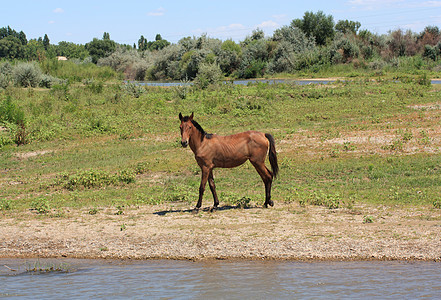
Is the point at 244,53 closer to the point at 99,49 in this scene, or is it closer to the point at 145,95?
the point at 145,95

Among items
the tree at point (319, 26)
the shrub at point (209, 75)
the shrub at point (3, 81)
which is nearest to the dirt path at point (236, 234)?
the shrub at point (209, 75)

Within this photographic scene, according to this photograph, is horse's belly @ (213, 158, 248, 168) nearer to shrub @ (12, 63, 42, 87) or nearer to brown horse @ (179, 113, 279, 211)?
brown horse @ (179, 113, 279, 211)

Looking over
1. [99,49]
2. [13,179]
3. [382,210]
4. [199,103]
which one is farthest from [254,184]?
[99,49]

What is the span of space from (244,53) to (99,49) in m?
53.3

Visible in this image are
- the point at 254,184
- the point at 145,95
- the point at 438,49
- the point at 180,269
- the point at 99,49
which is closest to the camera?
the point at 180,269

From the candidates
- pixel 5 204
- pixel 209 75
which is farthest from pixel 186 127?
pixel 209 75

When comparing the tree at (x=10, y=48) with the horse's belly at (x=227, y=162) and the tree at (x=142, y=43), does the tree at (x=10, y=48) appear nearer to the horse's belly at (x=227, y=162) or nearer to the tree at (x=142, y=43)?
the tree at (x=142, y=43)

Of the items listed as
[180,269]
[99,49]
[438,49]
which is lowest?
[180,269]

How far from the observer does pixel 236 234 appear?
9648 millimetres

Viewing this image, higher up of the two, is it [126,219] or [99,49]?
[99,49]

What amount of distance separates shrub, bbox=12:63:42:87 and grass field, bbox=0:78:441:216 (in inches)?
279

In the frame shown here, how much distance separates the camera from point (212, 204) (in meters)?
11.8

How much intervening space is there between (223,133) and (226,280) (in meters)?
14.0

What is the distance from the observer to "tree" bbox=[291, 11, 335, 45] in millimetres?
64750
